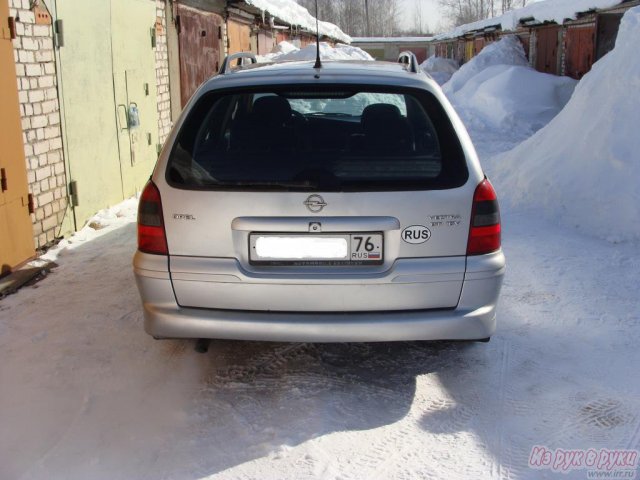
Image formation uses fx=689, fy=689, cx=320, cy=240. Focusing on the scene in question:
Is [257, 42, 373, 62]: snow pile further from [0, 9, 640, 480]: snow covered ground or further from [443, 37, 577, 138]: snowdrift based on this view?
[0, 9, 640, 480]: snow covered ground

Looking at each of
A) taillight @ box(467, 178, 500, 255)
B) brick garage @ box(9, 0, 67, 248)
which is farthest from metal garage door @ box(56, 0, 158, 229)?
taillight @ box(467, 178, 500, 255)

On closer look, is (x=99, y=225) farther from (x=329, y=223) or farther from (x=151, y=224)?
(x=329, y=223)

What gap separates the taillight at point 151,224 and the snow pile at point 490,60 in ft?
57.3

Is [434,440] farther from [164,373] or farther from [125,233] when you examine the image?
[125,233]

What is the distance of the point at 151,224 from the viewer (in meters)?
3.08

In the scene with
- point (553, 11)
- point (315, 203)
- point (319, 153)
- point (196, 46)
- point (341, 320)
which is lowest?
point (341, 320)

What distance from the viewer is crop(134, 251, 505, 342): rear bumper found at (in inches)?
118

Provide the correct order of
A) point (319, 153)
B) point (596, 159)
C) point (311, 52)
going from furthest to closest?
point (311, 52), point (596, 159), point (319, 153)

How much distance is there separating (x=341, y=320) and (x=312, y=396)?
47cm

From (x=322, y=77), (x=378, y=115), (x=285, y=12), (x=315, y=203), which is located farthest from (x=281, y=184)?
(x=285, y=12)

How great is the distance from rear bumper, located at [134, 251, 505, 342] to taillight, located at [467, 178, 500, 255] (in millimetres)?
47

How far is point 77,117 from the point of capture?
650 centimetres

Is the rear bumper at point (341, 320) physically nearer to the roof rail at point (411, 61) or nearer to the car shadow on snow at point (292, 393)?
the car shadow on snow at point (292, 393)

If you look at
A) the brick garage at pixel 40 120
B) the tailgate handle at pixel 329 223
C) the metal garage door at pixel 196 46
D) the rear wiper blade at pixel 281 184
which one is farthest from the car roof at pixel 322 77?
the metal garage door at pixel 196 46
